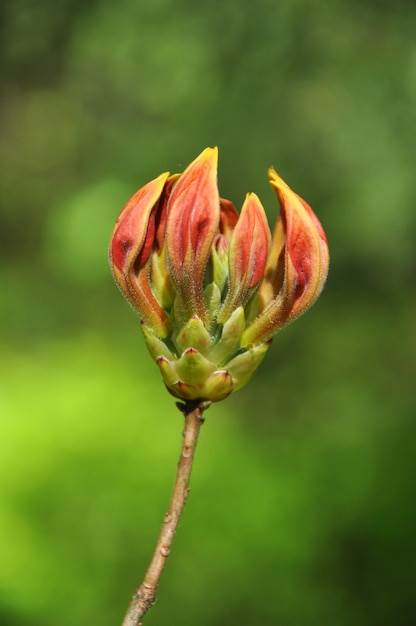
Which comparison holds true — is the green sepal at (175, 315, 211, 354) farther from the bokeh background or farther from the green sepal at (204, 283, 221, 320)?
the bokeh background

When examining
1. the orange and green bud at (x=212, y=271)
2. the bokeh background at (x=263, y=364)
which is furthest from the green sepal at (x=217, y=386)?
the bokeh background at (x=263, y=364)

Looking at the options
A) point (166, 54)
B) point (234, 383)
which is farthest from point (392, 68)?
point (234, 383)

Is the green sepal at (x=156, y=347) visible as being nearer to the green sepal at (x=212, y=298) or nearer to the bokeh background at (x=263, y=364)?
the green sepal at (x=212, y=298)

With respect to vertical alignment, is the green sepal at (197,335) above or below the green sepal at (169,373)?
above

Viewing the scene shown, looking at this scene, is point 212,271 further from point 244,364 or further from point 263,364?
point 263,364

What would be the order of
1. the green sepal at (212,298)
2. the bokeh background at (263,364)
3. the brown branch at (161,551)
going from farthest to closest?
the bokeh background at (263,364)
the green sepal at (212,298)
the brown branch at (161,551)

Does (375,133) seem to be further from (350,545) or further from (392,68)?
(350,545)

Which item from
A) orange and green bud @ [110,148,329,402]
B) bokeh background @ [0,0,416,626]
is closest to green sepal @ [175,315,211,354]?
orange and green bud @ [110,148,329,402]
